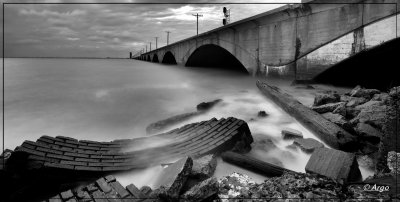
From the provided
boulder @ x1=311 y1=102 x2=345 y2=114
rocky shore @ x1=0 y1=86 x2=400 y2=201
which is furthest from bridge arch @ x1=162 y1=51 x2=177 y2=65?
rocky shore @ x1=0 y1=86 x2=400 y2=201

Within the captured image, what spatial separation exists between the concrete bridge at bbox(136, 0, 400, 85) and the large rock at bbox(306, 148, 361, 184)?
225 inches

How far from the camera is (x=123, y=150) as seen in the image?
3.75m

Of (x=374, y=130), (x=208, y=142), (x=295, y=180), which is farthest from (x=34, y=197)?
(x=374, y=130)

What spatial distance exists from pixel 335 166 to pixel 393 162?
0.58 m

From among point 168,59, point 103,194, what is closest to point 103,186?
point 103,194

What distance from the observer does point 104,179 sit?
2.79 metres

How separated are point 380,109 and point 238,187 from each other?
10.1 feet

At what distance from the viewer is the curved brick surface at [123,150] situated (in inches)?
125

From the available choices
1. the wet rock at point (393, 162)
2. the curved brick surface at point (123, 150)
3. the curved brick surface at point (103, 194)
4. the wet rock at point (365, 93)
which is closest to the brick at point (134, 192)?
the curved brick surface at point (103, 194)

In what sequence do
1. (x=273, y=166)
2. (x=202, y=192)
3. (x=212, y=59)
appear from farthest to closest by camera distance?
(x=212, y=59), (x=273, y=166), (x=202, y=192)

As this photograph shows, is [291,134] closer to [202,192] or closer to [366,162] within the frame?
[366,162]

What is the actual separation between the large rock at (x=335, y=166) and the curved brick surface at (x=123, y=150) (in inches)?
46.9

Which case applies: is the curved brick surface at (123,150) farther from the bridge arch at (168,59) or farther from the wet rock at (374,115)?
the bridge arch at (168,59)

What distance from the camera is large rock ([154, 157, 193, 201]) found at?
7.35 feet
